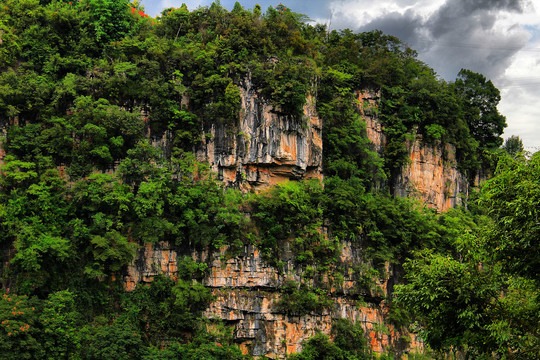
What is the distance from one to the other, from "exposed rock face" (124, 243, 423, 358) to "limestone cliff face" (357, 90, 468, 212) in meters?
8.11

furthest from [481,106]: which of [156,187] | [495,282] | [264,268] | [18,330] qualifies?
[18,330]

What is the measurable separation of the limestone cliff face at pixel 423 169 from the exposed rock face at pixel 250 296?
8114mm

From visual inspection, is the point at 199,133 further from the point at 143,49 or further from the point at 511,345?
the point at 511,345

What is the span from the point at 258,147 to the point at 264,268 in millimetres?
4769

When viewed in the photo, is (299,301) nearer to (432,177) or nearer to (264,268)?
(264,268)

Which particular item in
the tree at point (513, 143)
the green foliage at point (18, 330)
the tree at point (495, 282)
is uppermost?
the tree at point (513, 143)

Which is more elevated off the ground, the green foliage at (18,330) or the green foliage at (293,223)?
the green foliage at (293,223)

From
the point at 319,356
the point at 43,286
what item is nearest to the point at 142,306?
the point at 43,286

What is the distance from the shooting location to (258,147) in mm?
20984

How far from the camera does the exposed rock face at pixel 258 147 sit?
67.5 feet

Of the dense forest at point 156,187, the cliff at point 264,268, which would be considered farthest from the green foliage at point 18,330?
the cliff at point 264,268

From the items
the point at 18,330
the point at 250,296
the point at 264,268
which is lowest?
the point at 18,330

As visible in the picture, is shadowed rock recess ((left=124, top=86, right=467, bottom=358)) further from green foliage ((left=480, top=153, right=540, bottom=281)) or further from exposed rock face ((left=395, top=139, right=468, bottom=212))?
green foliage ((left=480, top=153, right=540, bottom=281))

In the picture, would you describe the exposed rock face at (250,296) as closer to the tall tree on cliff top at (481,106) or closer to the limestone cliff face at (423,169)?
the limestone cliff face at (423,169)
